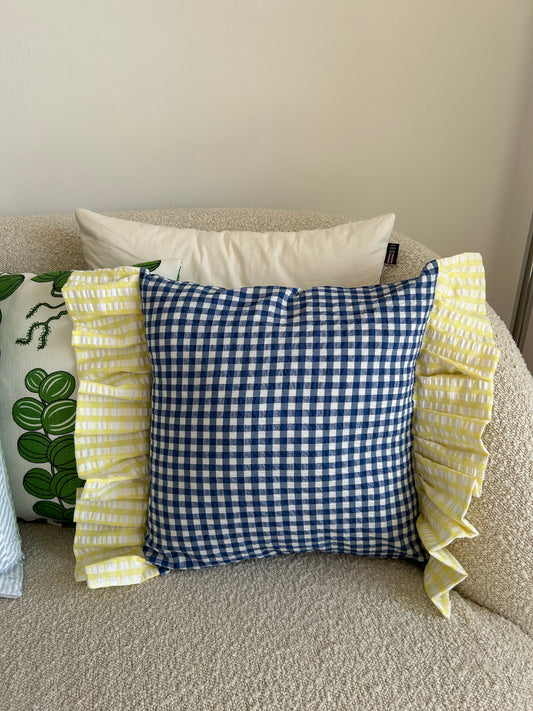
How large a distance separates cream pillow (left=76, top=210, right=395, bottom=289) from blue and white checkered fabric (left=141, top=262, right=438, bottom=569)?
126 mm

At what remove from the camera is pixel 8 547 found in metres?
0.99

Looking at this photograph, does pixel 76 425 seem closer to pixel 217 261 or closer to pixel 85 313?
pixel 85 313

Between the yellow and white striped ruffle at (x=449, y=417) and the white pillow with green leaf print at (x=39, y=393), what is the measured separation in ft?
1.44

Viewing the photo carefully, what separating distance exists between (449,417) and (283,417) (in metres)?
Result: 0.26

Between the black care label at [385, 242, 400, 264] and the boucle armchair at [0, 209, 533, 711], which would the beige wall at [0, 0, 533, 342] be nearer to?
the black care label at [385, 242, 400, 264]

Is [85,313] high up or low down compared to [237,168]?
down

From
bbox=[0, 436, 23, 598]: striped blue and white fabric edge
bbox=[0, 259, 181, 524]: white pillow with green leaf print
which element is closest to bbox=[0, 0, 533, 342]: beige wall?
bbox=[0, 259, 181, 524]: white pillow with green leaf print

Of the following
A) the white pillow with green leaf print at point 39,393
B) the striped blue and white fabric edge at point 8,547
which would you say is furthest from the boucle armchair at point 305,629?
the white pillow with green leaf print at point 39,393

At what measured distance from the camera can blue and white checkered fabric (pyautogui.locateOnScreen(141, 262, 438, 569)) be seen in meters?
0.90

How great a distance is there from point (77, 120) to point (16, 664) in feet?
3.34

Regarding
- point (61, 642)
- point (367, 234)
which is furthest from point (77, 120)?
point (61, 642)

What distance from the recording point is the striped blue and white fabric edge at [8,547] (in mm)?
974

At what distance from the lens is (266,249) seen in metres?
1.11

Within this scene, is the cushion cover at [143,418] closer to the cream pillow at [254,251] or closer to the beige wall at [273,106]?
the cream pillow at [254,251]
